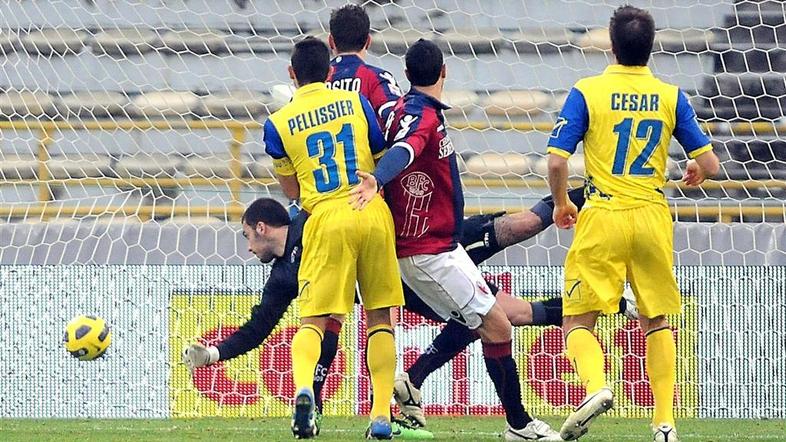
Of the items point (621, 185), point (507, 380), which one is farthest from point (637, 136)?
point (507, 380)

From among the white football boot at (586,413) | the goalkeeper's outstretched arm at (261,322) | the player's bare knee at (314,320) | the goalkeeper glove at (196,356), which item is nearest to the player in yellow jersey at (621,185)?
the white football boot at (586,413)

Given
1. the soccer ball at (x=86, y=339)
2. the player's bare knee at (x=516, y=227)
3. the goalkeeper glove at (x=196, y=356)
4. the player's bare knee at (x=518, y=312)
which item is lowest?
the goalkeeper glove at (x=196, y=356)

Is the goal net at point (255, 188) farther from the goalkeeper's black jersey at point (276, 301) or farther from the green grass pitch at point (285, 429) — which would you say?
the goalkeeper's black jersey at point (276, 301)

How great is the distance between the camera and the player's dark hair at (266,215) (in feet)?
21.8

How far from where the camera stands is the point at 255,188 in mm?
9266

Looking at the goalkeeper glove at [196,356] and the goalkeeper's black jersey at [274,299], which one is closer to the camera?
the goalkeeper glove at [196,356]

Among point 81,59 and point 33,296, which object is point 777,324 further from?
point 81,59

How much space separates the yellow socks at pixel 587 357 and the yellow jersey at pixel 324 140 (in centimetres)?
107

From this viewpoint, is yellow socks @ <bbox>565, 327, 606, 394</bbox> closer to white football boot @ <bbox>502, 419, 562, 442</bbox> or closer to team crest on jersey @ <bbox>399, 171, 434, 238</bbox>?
white football boot @ <bbox>502, 419, 562, 442</bbox>

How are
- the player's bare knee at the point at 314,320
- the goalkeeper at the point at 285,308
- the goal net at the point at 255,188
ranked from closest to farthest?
1. the player's bare knee at the point at 314,320
2. the goalkeeper at the point at 285,308
3. the goal net at the point at 255,188

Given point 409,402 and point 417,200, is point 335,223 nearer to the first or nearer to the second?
point 417,200

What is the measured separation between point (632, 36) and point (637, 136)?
0.38 meters

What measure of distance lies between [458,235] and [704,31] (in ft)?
14.7

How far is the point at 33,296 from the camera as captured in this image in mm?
8516
